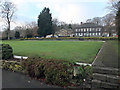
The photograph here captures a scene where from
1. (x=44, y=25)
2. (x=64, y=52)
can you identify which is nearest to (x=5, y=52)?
(x=64, y=52)

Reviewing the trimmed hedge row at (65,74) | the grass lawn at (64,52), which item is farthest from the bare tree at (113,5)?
the trimmed hedge row at (65,74)

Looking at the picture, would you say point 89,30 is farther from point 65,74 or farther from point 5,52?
point 65,74

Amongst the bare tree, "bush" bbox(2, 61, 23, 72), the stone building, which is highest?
the bare tree

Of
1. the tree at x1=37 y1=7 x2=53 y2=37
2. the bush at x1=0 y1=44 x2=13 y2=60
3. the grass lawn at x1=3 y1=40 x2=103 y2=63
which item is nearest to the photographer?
the bush at x1=0 y1=44 x2=13 y2=60

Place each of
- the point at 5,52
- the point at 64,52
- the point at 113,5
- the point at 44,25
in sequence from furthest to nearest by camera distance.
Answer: the point at 44,25 < the point at 113,5 < the point at 64,52 < the point at 5,52

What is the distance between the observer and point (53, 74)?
3.00 meters

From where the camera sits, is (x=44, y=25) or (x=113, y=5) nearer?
(x=113, y=5)

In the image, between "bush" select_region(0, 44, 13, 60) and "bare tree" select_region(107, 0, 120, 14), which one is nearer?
"bush" select_region(0, 44, 13, 60)

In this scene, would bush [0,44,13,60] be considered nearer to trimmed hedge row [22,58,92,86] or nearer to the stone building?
trimmed hedge row [22,58,92,86]

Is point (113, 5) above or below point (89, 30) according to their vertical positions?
above

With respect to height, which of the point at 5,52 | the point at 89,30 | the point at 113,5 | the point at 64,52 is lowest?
the point at 64,52

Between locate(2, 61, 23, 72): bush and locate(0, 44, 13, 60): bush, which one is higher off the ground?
locate(0, 44, 13, 60): bush

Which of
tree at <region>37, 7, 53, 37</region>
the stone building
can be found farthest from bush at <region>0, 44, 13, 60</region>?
the stone building

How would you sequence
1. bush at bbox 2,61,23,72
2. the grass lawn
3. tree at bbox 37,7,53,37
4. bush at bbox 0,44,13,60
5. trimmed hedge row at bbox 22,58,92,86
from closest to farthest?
trimmed hedge row at bbox 22,58,92,86 < bush at bbox 2,61,23,72 < bush at bbox 0,44,13,60 < the grass lawn < tree at bbox 37,7,53,37
